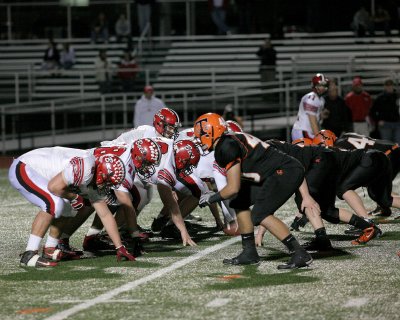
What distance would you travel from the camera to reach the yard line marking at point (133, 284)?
686 cm

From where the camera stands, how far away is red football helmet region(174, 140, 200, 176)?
32.1 feet

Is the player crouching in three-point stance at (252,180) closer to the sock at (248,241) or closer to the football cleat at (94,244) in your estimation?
the sock at (248,241)

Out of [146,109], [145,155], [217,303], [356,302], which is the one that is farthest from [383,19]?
[217,303]

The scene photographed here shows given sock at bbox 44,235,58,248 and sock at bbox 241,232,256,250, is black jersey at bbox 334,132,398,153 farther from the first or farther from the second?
sock at bbox 44,235,58,248

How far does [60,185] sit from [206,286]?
155 centimetres

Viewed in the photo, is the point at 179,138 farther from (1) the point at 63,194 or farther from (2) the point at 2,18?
(2) the point at 2,18

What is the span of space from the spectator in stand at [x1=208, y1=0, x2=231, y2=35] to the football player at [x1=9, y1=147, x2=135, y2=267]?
1566 cm

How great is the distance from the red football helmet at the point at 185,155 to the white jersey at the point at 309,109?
535 centimetres

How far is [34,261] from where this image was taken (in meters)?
8.76

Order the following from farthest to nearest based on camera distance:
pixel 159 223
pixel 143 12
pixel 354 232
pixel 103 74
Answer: pixel 143 12
pixel 103 74
pixel 159 223
pixel 354 232

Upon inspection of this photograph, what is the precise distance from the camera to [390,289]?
751 cm

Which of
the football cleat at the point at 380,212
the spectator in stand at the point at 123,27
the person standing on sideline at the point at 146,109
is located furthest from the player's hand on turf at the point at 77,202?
the spectator in stand at the point at 123,27

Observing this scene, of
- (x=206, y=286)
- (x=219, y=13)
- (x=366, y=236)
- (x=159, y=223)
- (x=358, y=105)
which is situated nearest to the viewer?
(x=206, y=286)

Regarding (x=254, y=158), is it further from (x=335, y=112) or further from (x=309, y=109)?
(x=335, y=112)
